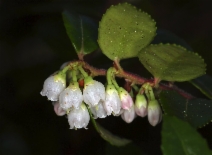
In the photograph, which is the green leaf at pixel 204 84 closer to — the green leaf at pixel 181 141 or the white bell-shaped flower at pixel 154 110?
the white bell-shaped flower at pixel 154 110

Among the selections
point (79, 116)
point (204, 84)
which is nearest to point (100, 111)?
point (79, 116)

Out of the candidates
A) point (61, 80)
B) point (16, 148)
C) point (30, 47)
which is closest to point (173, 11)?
point (30, 47)

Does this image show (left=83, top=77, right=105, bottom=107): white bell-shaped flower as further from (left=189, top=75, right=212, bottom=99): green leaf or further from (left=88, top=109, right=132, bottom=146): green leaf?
(left=189, top=75, right=212, bottom=99): green leaf

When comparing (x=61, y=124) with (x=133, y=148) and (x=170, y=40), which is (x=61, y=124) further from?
(x=170, y=40)

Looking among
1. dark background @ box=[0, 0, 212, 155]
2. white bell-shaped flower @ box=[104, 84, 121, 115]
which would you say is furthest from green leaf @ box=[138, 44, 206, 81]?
dark background @ box=[0, 0, 212, 155]

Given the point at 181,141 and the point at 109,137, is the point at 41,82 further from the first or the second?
the point at 181,141

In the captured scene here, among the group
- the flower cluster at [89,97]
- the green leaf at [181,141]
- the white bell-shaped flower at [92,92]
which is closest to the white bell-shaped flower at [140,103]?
the flower cluster at [89,97]
